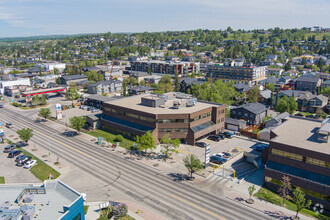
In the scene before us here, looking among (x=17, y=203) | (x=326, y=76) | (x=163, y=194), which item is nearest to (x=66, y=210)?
(x=17, y=203)

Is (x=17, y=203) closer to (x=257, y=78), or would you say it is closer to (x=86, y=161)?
(x=86, y=161)

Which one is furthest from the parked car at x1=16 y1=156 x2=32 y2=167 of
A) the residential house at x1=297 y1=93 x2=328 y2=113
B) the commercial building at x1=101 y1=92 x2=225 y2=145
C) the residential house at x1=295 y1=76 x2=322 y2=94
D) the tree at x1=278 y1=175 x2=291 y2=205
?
the residential house at x1=295 y1=76 x2=322 y2=94

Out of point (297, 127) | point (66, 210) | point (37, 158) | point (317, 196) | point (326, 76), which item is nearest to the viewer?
point (66, 210)

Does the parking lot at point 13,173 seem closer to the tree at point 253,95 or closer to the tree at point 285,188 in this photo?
the tree at point 285,188

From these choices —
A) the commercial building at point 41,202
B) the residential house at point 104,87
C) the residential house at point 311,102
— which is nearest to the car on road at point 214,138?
the commercial building at point 41,202

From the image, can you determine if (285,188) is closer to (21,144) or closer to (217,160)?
(217,160)

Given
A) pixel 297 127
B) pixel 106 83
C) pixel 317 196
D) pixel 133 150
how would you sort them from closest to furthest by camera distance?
pixel 317 196, pixel 297 127, pixel 133 150, pixel 106 83

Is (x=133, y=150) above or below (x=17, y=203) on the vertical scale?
below

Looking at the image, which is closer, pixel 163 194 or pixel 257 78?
pixel 163 194
